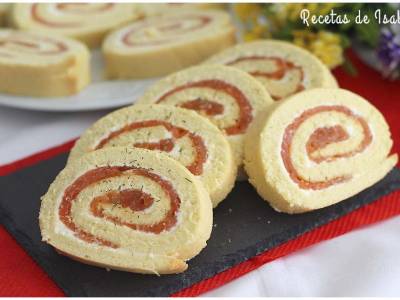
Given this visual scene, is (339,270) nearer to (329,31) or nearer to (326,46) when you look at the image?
(326,46)

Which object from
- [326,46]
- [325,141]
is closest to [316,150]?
[325,141]

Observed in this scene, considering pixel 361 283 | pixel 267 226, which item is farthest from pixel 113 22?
pixel 361 283

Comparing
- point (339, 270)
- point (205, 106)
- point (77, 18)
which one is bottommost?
point (339, 270)

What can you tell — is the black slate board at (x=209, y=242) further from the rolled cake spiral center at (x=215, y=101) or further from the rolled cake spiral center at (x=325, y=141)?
the rolled cake spiral center at (x=215, y=101)

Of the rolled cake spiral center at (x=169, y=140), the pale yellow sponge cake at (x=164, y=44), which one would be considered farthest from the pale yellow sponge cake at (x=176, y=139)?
the pale yellow sponge cake at (x=164, y=44)

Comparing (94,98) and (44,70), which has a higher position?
(44,70)

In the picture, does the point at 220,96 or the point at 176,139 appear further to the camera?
the point at 220,96
